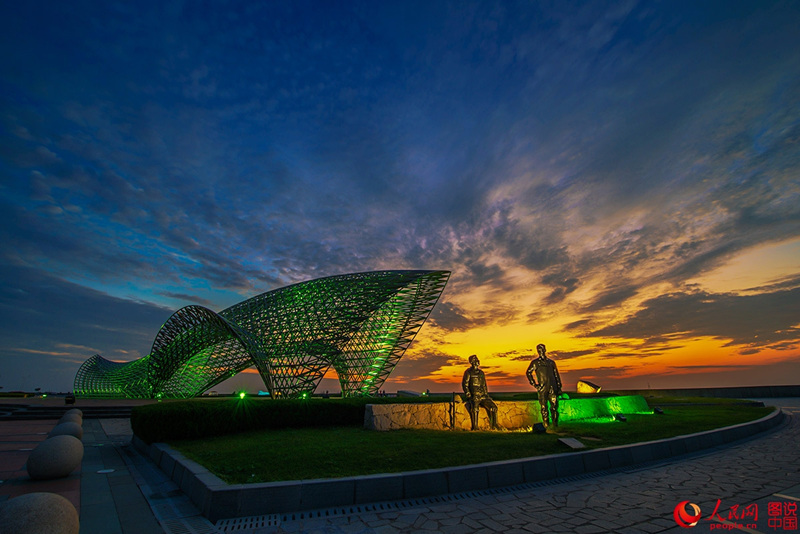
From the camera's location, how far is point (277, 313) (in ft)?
116

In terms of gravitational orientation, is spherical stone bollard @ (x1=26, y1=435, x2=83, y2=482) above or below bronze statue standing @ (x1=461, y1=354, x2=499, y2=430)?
below

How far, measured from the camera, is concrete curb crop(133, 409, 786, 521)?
5.28m

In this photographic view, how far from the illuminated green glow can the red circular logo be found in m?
10.9

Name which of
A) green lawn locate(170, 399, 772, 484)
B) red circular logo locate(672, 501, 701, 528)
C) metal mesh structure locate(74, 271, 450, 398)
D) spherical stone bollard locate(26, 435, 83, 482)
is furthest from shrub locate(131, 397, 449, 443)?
metal mesh structure locate(74, 271, 450, 398)

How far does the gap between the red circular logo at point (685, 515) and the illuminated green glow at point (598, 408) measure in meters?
10.9

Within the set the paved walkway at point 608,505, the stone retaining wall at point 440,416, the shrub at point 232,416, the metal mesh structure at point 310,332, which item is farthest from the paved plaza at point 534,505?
the metal mesh structure at point 310,332

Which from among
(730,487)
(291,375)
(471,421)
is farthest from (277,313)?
(730,487)

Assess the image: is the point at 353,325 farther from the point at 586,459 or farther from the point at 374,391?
the point at 586,459

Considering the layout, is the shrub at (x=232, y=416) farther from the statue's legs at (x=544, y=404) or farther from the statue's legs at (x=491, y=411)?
the statue's legs at (x=544, y=404)

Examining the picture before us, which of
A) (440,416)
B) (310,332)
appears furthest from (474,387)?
(310,332)

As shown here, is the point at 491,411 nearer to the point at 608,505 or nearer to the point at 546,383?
the point at 546,383

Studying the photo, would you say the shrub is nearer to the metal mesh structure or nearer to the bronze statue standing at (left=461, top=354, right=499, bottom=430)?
the bronze statue standing at (left=461, top=354, right=499, bottom=430)

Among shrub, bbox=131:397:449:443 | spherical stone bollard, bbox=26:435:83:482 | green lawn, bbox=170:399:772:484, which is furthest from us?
shrub, bbox=131:397:449:443

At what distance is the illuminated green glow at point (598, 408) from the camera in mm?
15778
